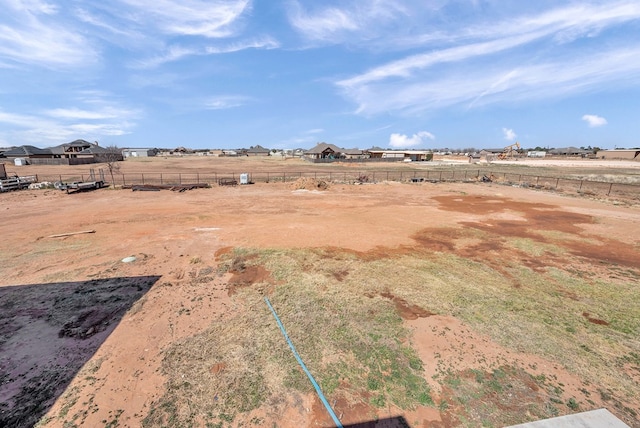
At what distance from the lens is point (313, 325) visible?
251 inches

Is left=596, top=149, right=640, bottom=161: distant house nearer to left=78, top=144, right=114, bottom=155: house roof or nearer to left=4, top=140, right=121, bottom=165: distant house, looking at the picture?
left=4, top=140, right=121, bottom=165: distant house

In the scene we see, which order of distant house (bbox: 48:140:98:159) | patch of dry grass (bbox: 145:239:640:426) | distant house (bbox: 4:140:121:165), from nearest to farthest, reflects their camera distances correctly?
patch of dry grass (bbox: 145:239:640:426) → distant house (bbox: 4:140:121:165) → distant house (bbox: 48:140:98:159)

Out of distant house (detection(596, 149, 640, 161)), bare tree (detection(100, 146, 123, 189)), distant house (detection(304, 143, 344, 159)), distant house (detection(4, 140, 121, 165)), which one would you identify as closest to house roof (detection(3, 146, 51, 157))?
distant house (detection(4, 140, 121, 165))

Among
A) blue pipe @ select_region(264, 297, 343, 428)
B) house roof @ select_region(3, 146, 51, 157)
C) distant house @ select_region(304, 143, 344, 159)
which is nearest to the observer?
blue pipe @ select_region(264, 297, 343, 428)

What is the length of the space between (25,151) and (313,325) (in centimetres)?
8723

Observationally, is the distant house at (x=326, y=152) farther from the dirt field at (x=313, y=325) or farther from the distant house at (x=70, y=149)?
the dirt field at (x=313, y=325)

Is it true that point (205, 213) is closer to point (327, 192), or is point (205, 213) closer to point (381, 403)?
point (327, 192)

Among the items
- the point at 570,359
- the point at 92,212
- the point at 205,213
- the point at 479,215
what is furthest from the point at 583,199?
the point at 92,212

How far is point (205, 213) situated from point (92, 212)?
6.74 meters

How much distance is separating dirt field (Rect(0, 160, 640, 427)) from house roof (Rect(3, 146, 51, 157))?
7000 cm

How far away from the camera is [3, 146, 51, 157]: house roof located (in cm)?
6050

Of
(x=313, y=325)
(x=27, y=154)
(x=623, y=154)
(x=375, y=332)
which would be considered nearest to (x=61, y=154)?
(x=27, y=154)

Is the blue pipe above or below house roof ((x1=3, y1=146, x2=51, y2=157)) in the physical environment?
below

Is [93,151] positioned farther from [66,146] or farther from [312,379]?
[312,379]
